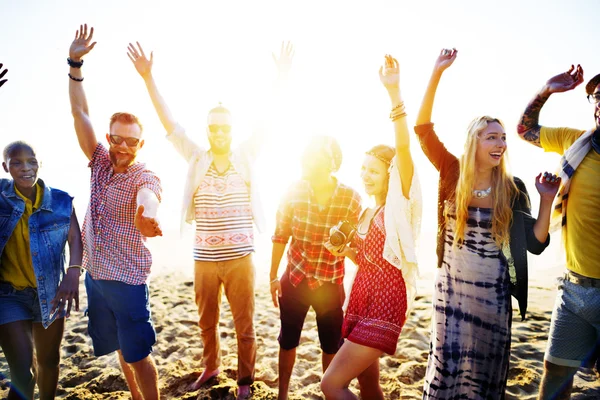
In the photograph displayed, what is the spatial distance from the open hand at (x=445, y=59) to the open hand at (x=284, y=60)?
180cm

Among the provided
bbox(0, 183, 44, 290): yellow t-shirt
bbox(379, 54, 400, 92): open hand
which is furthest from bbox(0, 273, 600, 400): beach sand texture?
bbox(379, 54, 400, 92): open hand

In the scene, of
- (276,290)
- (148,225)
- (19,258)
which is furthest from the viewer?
(276,290)

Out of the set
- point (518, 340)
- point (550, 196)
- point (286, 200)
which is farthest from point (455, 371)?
point (518, 340)

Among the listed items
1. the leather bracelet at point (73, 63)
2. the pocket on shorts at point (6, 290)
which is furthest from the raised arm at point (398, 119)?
the pocket on shorts at point (6, 290)

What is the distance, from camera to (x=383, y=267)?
256 centimetres

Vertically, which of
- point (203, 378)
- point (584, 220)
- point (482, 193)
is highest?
point (482, 193)

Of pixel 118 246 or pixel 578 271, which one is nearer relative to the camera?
pixel 578 271

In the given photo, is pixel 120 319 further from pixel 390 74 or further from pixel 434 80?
pixel 434 80

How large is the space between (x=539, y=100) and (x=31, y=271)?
448 cm

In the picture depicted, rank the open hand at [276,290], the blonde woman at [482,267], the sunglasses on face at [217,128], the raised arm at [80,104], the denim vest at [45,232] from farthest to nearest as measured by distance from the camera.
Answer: the sunglasses on face at [217,128] → the open hand at [276,290] → the raised arm at [80,104] → the denim vest at [45,232] → the blonde woman at [482,267]

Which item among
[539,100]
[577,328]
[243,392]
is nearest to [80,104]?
[243,392]

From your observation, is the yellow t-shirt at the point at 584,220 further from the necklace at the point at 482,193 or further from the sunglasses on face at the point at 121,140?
the sunglasses on face at the point at 121,140

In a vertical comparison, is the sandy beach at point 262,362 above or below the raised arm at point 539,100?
below

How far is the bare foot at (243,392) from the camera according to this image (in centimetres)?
339
